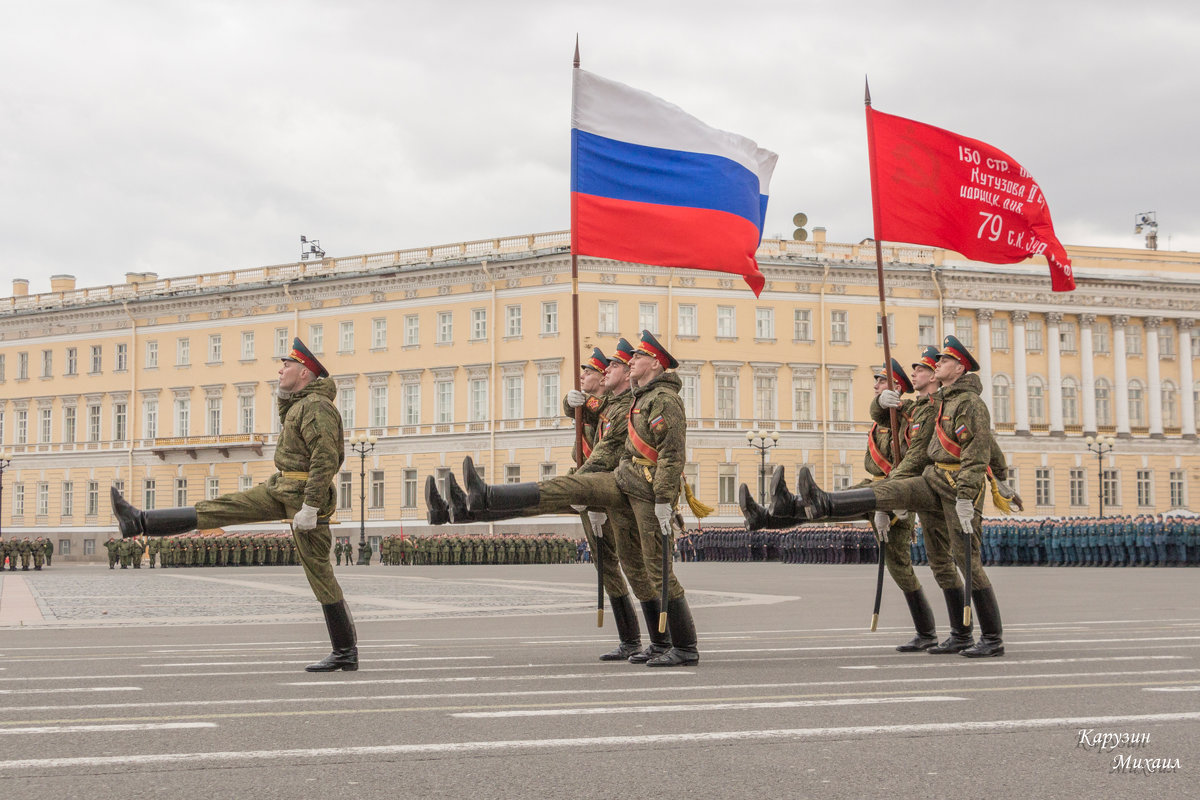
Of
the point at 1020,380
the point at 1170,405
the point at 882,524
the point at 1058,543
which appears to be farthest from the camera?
the point at 1170,405

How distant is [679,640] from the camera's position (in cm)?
918

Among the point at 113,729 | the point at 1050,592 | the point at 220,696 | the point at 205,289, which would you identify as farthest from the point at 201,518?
the point at 205,289

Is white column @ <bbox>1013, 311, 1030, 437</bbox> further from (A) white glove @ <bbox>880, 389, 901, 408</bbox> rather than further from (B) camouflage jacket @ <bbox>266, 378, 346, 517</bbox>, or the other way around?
(B) camouflage jacket @ <bbox>266, 378, 346, 517</bbox>

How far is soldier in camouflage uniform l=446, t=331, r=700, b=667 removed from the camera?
900 cm

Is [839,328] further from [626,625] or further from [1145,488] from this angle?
[626,625]

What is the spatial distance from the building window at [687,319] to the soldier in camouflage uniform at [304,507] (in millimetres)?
50348

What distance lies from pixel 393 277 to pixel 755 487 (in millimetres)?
17394

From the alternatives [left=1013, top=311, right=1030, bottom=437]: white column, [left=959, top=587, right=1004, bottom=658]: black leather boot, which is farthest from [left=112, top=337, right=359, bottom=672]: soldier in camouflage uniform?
[left=1013, top=311, right=1030, bottom=437]: white column

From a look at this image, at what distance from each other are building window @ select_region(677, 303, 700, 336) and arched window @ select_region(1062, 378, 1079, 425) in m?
17.3

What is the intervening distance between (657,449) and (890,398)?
2010 millimetres

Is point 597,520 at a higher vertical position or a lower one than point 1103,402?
lower

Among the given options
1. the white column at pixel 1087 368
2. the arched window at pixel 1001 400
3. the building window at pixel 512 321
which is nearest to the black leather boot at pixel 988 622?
the building window at pixel 512 321

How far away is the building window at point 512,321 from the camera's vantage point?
194 ft

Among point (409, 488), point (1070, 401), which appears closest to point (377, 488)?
point (409, 488)
